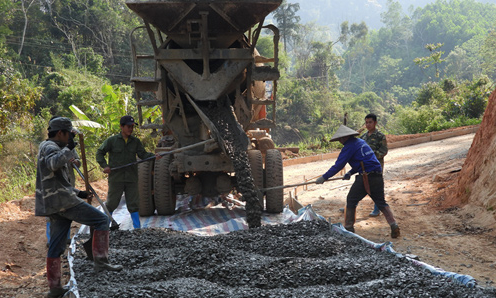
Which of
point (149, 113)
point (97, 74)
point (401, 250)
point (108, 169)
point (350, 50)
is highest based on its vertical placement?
point (350, 50)

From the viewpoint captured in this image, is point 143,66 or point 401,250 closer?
point 401,250

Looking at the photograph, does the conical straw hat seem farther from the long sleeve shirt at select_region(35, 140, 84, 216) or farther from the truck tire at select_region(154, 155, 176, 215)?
the long sleeve shirt at select_region(35, 140, 84, 216)

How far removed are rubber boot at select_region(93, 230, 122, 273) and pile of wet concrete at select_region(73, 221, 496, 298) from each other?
0.21 ft

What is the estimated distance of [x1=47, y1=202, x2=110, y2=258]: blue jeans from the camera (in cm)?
397

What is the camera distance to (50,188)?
12.8ft

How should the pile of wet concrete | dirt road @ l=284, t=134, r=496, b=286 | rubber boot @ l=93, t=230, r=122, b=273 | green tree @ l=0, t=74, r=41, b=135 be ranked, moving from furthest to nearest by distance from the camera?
green tree @ l=0, t=74, r=41, b=135, dirt road @ l=284, t=134, r=496, b=286, rubber boot @ l=93, t=230, r=122, b=273, the pile of wet concrete

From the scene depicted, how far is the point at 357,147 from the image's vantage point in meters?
5.47

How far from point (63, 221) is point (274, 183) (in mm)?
3317

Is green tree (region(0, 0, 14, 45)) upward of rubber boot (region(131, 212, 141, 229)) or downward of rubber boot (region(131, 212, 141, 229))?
upward

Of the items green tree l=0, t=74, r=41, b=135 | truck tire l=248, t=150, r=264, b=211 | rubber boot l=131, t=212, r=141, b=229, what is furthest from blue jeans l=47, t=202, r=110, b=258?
green tree l=0, t=74, r=41, b=135

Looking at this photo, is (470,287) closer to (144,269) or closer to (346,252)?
(346,252)

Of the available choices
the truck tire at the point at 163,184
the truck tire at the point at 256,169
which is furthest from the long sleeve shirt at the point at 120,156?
the truck tire at the point at 256,169

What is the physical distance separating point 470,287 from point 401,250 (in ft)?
5.48

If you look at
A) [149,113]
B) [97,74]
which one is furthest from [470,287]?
[97,74]
